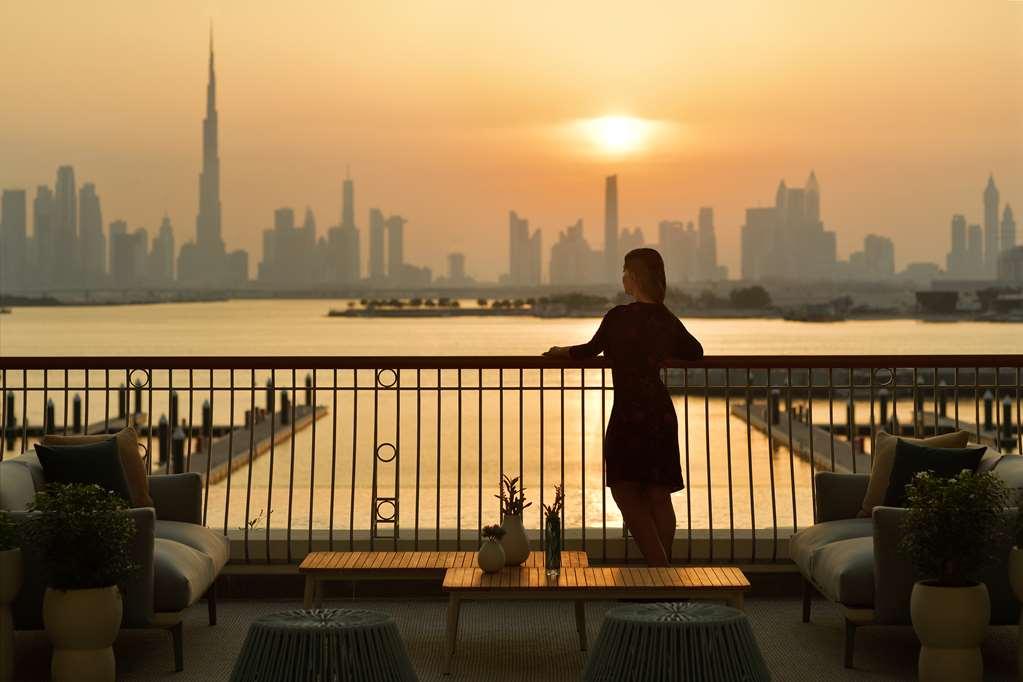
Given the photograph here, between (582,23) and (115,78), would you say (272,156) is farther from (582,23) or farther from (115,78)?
(582,23)

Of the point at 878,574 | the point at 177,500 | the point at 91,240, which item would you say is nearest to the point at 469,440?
the point at 91,240

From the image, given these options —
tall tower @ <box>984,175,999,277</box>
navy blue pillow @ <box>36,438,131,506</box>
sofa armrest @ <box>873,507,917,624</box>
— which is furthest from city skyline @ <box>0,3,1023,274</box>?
navy blue pillow @ <box>36,438,131,506</box>

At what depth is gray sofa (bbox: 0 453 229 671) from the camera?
17.5 ft

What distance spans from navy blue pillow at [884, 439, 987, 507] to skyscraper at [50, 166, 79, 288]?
5093 centimetres

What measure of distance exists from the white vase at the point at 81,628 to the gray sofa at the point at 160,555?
0.67 ft

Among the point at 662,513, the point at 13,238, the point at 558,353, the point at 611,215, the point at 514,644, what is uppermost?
the point at 611,215

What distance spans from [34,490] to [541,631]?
7.81 feet

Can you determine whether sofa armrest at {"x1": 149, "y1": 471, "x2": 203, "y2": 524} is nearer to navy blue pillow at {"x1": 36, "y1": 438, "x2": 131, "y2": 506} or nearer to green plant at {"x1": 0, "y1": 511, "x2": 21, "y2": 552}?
navy blue pillow at {"x1": 36, "y1": 438, "x2": 131, "y2": 506}

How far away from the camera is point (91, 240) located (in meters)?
57.0

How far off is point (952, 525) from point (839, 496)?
55.2 inches

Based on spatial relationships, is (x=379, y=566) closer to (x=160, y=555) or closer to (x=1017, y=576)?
(x=160, y=555)

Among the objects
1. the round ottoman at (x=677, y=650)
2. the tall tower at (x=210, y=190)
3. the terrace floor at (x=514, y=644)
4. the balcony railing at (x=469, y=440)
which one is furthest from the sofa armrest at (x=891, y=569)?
the tall tower at (x=210, y=190)

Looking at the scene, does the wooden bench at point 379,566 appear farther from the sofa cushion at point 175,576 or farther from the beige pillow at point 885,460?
the beige pillow at point 885,460

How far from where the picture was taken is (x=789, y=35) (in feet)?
133
